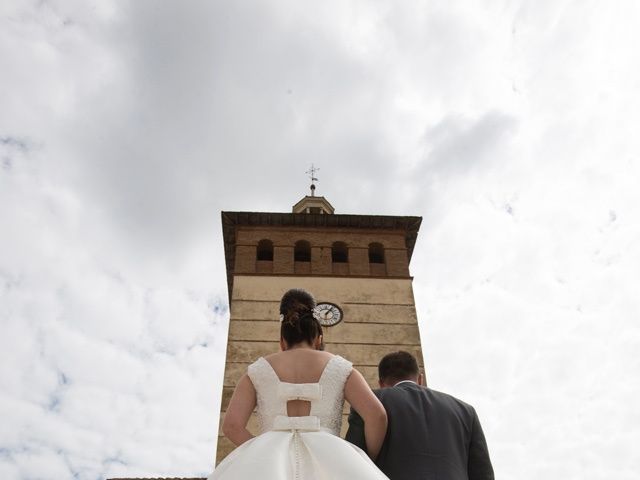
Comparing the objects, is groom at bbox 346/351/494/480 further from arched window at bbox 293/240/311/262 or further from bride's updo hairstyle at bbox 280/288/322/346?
arched window at bbox 293/240/311/262

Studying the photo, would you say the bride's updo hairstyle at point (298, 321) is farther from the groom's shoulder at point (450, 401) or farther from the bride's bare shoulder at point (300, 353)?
the groom's shoulder at point (450, 401)

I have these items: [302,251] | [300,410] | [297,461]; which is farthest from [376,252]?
[297,461]

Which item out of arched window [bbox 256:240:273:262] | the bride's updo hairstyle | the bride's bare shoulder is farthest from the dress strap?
arched window [bbox 256:240:273:262]

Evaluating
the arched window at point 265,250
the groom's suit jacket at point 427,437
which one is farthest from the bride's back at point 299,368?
the arched window at point 265,250

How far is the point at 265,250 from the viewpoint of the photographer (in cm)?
1666

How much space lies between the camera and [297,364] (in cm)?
329

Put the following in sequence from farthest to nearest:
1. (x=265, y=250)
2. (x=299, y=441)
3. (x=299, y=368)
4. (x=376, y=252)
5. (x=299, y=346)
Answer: (x=376, y=252)
(x=265, y=250)
(x=299, y=346)
(x=299, y=368)
(x=299, y=441)

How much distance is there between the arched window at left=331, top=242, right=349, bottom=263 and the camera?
54.7 ft

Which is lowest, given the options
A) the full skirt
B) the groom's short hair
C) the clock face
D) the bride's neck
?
the full skirt

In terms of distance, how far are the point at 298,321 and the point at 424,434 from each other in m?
Result: 0.90

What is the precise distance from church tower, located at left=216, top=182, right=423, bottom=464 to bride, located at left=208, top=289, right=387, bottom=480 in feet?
29.3

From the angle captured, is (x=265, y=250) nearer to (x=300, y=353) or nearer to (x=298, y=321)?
(x=298, y=321)

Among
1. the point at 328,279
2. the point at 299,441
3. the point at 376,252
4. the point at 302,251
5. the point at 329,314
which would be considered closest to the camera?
the point at 299,441

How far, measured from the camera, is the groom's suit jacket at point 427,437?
3264 millimetres
